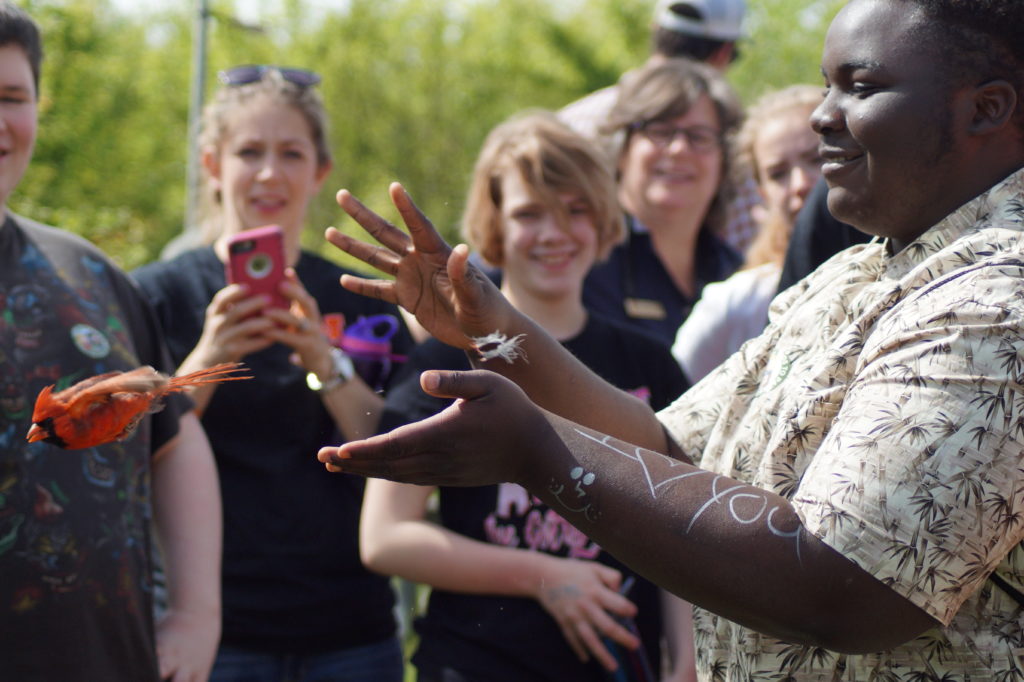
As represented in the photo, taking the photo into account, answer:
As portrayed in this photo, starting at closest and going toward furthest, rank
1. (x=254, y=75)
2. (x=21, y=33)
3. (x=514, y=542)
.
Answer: (x=21, y=33) < (x=514, y=542) < (x=254, y=75)

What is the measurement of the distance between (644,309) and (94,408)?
106 inches

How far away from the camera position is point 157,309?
367cm

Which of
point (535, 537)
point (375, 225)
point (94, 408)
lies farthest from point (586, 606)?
point (94, 408)

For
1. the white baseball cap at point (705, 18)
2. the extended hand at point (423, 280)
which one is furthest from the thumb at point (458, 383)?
the white baseball cap at point (705, 18)

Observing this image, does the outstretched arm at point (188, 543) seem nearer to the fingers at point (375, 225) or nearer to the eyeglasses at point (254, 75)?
the fingers at point (375, 225)

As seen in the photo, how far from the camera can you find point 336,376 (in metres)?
3.60

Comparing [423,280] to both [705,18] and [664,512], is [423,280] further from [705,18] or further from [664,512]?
[705,18]

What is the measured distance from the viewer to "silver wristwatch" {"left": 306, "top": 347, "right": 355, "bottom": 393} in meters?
3.55

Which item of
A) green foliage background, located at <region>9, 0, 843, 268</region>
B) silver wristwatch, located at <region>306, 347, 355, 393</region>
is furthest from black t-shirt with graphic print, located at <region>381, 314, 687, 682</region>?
green foliage background, located at <region>9, 0, 843, 268</region>

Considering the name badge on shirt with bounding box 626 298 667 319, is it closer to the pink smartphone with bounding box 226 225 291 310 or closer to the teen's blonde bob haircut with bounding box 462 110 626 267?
the teen's blonde bob haircut with bounding box 462 110 626 267

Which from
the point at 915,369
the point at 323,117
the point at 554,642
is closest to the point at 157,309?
the point at 323,117

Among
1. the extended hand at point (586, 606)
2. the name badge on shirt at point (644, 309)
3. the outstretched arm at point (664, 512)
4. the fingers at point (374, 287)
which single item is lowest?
the extended hand at point (586, 606)

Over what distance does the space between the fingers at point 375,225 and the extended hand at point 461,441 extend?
0.64 m

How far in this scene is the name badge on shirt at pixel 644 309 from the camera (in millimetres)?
4480
